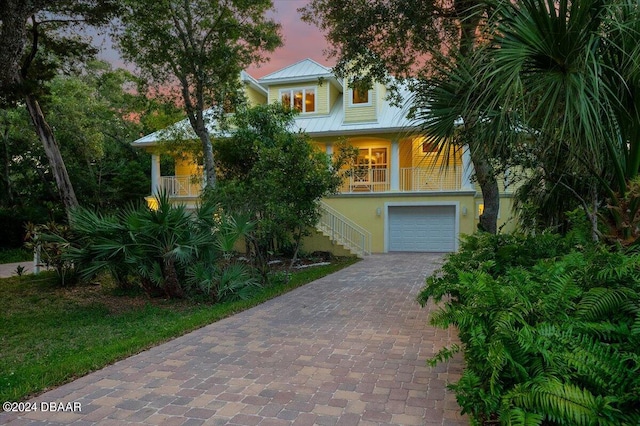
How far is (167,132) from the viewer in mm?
15406

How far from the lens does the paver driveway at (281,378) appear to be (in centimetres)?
309

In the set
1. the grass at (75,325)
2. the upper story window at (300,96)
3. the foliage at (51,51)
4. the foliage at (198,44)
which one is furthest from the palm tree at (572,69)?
the upper story window at (300,96)

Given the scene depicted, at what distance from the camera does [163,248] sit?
7.11 metres

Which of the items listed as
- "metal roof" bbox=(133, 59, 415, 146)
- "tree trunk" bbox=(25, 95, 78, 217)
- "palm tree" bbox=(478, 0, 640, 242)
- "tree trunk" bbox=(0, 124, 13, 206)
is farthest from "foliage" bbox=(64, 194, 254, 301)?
"tree trunk" bbox=(0, 124, 13, 206)

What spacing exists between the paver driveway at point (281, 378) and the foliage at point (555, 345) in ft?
2.19

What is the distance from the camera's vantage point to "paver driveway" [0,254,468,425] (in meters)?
3.09

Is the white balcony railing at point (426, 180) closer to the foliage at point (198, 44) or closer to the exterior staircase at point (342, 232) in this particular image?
the exterior staircase at point (342, 232)

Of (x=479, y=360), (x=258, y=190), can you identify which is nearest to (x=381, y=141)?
(x=258, y=190)

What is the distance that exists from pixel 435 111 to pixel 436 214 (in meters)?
12.0

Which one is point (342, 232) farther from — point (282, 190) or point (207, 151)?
point (282, 190)

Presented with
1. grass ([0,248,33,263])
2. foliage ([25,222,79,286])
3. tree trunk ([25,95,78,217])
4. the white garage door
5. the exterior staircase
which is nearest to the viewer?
foliage ([25,222,79,286])

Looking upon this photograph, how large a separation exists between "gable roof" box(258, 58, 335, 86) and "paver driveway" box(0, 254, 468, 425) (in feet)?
46.0

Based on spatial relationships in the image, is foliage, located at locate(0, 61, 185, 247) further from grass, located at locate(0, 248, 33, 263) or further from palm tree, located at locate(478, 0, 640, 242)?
palm tree, located at locate(478, 0, 640, 242)

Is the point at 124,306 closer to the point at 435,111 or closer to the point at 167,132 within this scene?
the point at 435,111
